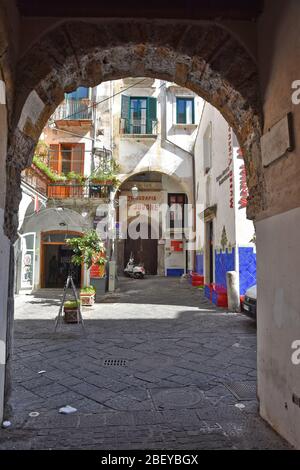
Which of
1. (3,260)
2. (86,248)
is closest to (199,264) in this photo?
(86,248)

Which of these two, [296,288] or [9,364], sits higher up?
[296,288]

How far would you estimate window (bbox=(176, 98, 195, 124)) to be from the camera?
18.0 m

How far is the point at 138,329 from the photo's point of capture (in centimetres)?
707

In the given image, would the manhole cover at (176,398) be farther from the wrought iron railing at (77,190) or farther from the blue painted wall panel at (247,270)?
the wrought iron railing at (77,190)

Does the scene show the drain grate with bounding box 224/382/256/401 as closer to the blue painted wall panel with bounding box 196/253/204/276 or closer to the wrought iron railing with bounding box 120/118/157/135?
the blue painted wall panel with bounding box 196/253/204/276

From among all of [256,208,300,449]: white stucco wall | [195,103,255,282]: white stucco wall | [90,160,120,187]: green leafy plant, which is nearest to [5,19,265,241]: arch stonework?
[256,208,300,449]: white stucco wall

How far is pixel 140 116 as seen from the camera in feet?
57.7

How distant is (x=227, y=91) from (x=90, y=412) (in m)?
3.44

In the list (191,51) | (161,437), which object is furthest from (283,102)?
(161,437)

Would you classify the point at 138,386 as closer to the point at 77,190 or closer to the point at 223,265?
the point at 223,265

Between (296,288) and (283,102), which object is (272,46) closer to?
(283,102)

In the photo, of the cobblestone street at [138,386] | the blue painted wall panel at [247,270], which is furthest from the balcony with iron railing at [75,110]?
the cobblestone street at [138,386]

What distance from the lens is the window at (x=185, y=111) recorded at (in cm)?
1803

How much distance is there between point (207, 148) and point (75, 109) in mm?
6034
